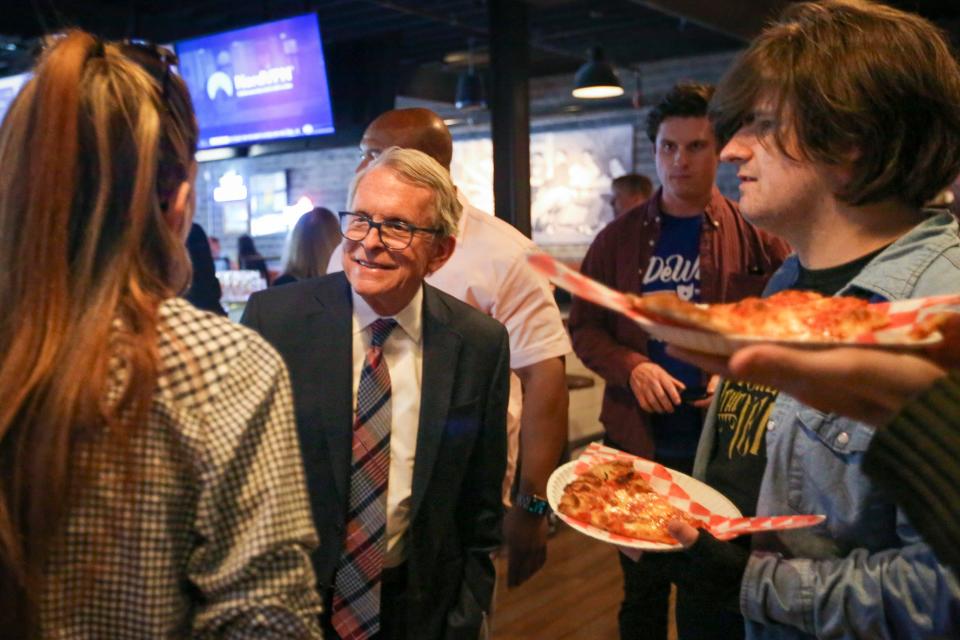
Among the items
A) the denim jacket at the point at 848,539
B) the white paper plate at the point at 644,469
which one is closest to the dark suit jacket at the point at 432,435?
the white paper plate at the point at 644,469

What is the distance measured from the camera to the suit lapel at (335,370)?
1.76 meters

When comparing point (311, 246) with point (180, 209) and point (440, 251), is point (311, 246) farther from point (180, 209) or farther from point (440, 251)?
point (180, 209)

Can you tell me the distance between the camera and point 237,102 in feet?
19.2

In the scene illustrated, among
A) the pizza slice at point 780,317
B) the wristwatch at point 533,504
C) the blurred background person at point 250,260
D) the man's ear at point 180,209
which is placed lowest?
the blurred background person at point 250,260

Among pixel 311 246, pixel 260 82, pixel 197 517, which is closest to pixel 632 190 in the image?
pixel 311 246

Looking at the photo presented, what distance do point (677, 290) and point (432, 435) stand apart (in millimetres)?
1345

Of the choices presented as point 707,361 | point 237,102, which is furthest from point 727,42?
point 707,361

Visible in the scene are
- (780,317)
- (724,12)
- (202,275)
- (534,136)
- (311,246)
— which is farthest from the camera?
(534,136)

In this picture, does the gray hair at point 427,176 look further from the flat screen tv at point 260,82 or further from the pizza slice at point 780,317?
the flat screen tv at point 260,82

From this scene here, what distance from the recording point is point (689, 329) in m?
0.97

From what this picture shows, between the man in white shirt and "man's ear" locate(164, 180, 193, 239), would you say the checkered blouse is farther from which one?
the man in white shirt

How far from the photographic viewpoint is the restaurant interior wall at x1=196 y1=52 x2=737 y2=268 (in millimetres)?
9234

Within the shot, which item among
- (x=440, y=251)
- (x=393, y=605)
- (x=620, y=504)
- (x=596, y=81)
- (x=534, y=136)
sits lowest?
(x=534, y=136)

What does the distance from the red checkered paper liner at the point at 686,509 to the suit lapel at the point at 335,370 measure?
435 mm
